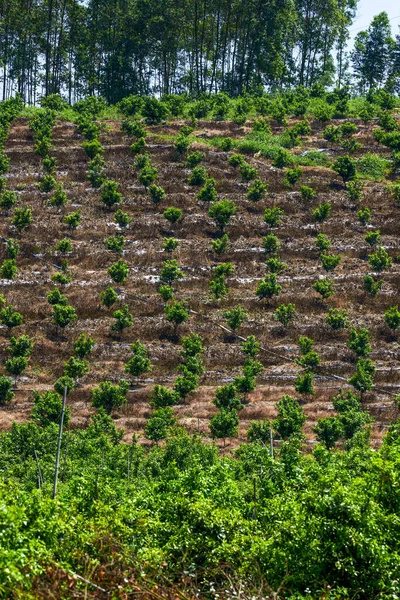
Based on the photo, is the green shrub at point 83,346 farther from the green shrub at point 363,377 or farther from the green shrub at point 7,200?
the green shrub at point 7,200

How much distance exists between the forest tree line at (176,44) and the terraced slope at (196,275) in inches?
578

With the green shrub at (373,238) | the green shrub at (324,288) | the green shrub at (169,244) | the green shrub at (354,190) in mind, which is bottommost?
the green shrub at (324,288)

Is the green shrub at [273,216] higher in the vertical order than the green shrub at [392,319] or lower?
higher

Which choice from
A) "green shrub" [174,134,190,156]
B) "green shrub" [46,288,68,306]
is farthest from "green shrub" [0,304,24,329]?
"green shrub" [174,134,190,156]

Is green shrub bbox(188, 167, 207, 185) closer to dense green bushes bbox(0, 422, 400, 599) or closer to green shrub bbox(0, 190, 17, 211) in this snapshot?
green shrub bbox(0, 190, 17, 211)

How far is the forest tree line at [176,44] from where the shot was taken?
97375 millimetres

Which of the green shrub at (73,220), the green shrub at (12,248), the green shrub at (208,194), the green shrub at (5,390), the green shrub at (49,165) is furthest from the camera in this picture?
the green shrub at (49,165)

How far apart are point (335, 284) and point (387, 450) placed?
3746 centimetres

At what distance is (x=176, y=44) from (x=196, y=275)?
40.1 m

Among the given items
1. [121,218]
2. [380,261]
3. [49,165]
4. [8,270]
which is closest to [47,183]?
[49,165]

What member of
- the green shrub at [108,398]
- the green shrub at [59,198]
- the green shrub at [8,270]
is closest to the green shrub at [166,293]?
the green shrub at [8,270]

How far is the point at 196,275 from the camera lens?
67625mm

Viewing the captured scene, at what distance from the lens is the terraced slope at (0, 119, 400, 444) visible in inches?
2213

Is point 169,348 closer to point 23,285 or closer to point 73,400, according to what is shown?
point 73,400
